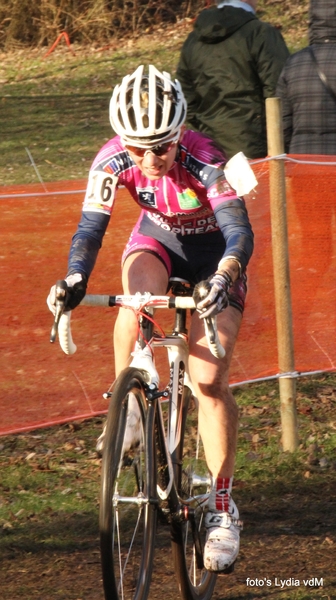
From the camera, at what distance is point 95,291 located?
5637 millimetres

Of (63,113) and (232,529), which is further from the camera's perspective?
(63,113)

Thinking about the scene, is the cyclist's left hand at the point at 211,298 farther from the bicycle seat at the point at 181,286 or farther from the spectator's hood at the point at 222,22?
the spectator's hood at the point at 222,22

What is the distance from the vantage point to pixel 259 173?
550 centimetres

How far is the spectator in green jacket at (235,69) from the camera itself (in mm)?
6617

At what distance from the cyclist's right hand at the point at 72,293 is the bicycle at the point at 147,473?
3cm

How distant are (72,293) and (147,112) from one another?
806 mm

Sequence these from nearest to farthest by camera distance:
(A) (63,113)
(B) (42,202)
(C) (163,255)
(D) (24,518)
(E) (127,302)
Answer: (E) (127,302) < (C) (163,255) < (D) (24,518) < (B) (42,202) < (A) (63,113)

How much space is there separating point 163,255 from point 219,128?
111 inches

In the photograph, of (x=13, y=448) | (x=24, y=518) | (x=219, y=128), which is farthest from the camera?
(x=219, y=128)

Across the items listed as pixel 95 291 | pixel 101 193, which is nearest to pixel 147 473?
pixel 101 193

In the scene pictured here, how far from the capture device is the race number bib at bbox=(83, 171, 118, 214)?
3895 mm

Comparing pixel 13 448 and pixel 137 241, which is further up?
pixel 137 241

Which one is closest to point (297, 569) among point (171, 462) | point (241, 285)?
point (171, 462)

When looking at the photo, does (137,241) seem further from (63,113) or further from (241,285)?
(63,113)
